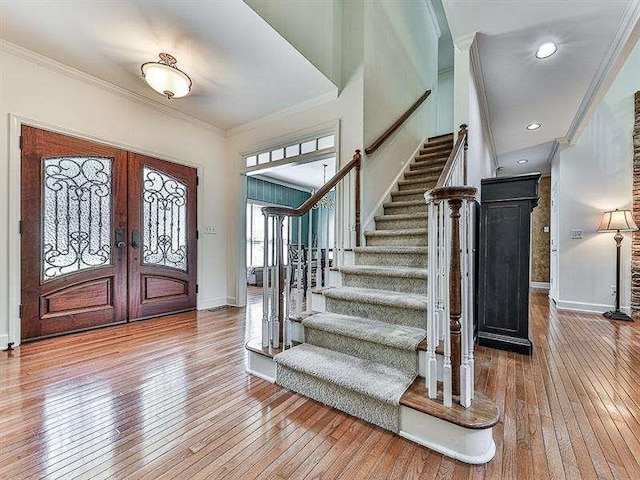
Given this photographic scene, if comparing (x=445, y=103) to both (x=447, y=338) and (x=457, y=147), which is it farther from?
(x=447, y=338)

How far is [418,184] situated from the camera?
4.08m

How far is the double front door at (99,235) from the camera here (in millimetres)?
2877

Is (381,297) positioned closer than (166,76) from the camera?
Yes

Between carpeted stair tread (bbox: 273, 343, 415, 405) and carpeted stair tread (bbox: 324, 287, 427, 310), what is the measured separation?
43 centimetres

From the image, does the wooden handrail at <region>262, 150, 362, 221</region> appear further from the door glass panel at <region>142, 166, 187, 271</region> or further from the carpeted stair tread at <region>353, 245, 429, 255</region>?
the door glass panel at <region>142, 166, 187, 271</region>

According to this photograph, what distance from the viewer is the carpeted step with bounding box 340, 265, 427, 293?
2367 mm

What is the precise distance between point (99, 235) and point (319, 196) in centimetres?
256

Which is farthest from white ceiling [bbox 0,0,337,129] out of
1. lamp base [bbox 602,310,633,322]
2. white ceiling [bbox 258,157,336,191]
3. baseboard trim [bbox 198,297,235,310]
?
lamp base [bbox 602,310,633,322]

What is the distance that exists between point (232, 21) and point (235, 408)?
9.40 ft

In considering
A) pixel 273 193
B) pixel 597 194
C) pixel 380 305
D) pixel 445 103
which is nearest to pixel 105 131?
pixel 380 305

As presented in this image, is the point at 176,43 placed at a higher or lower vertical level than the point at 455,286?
higher

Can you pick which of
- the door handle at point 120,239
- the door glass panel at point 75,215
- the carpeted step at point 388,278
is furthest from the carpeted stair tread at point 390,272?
the door glass panel at point 75,215

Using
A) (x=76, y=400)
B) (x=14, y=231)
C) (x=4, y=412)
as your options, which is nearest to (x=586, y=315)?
(x=76, y=400)

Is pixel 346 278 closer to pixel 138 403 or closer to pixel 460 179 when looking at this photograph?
pixel 460 179
